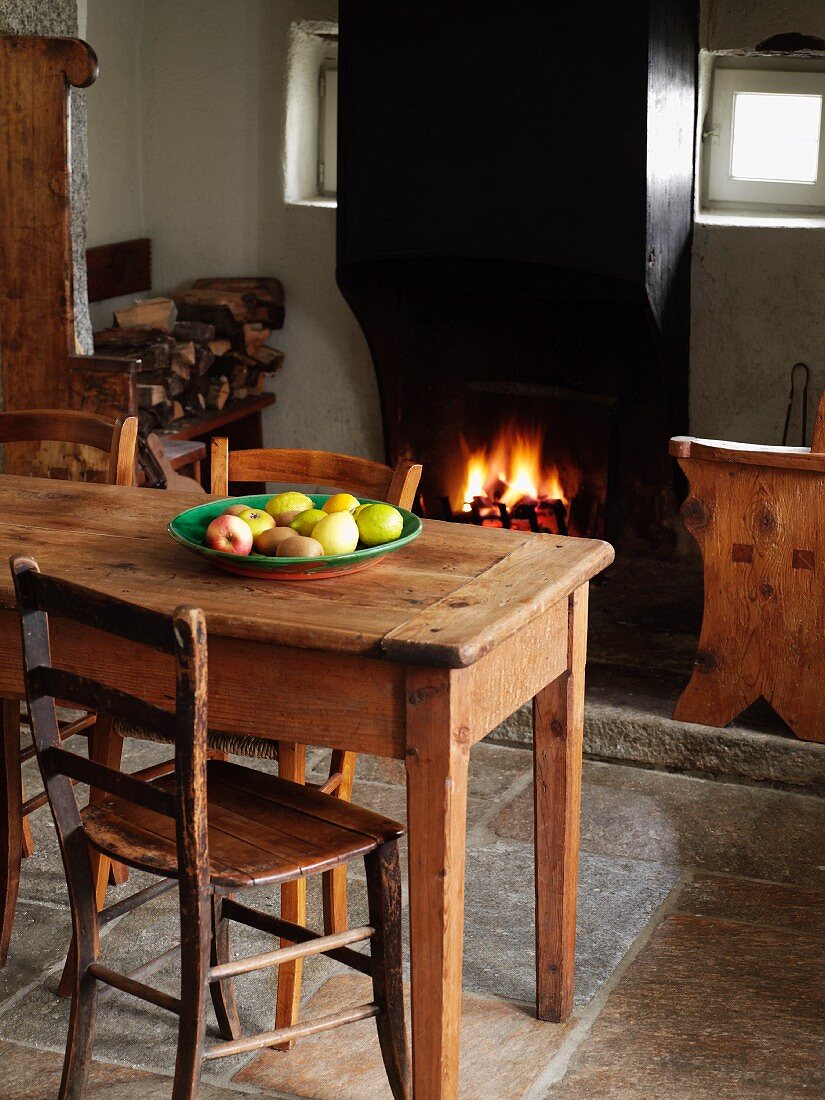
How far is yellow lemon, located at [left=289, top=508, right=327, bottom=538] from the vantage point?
7.75 ft

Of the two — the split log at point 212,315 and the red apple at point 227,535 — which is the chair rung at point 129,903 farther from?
the split log at point 212,315

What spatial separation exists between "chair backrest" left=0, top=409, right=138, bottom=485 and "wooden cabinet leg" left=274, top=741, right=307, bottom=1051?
2.75 feet

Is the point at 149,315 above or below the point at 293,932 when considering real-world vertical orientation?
above

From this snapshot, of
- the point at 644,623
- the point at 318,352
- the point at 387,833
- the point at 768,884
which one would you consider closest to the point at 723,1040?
the point at 768,884

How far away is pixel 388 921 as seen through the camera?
87.2 inches

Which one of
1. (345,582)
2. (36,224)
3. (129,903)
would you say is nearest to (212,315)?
(36,224)

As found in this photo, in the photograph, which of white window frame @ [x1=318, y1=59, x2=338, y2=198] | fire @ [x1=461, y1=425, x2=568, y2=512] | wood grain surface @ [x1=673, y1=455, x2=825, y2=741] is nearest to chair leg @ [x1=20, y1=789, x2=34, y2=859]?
wood grain surface @ [x1=673, y1=455, x2=825, y2=741]

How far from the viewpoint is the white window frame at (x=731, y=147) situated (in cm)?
466

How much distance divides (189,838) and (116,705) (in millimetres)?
209

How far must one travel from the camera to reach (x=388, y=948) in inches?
87.4

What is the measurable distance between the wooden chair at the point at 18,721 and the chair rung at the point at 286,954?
835 millimetres

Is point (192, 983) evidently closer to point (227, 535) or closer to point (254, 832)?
point (254, 832)

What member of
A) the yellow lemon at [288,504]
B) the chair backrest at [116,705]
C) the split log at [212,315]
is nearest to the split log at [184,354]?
the split log at [212,315]

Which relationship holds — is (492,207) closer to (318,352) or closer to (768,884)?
(318,352)
